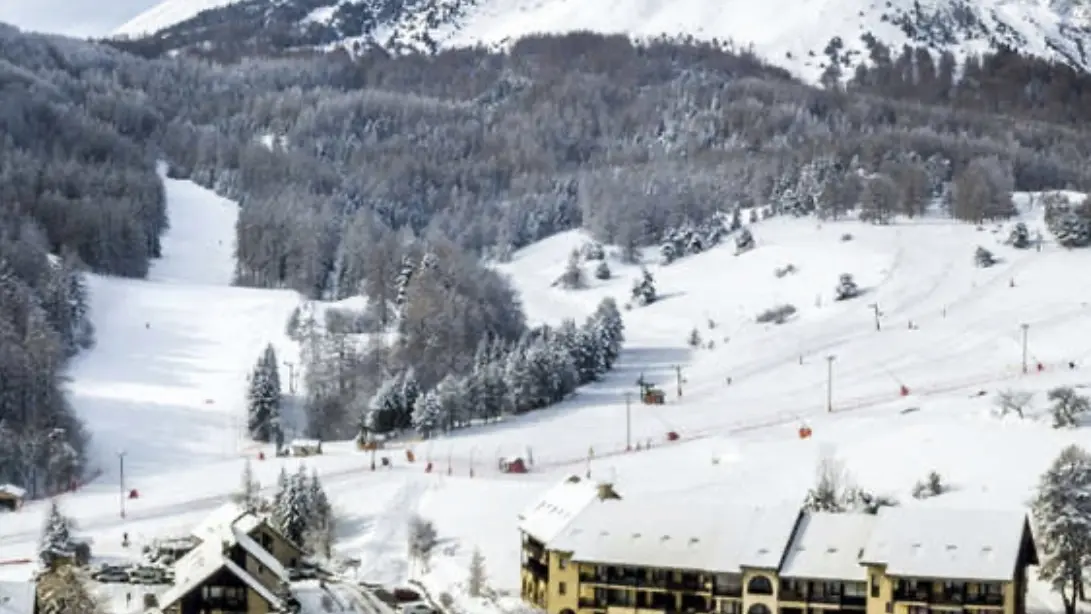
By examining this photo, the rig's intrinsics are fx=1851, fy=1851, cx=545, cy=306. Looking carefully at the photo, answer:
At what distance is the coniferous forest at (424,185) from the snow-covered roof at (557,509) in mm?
24217

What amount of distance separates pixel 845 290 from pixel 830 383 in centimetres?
2289

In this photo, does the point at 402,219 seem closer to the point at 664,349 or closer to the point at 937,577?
the point at 664,349

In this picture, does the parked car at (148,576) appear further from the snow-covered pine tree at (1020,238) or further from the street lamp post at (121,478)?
the snow-covered pine tree at (1020,238)

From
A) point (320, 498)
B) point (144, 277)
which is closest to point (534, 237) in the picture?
point (144, 277)

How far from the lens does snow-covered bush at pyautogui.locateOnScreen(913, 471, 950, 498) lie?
61125 millimetres

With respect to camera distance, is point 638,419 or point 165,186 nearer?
point 638,419

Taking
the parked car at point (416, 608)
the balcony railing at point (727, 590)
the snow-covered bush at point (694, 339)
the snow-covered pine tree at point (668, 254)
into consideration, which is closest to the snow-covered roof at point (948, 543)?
the balcony railing at point (727, 590)

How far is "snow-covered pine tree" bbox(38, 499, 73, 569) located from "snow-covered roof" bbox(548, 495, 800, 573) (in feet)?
51.7

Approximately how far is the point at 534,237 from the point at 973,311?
179ft

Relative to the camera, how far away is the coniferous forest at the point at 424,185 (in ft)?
292

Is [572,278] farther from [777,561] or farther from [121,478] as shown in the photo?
[777,561]

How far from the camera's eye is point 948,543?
156 ft

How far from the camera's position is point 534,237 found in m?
147

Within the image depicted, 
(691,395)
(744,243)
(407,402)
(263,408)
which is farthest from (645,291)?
(263,408)
